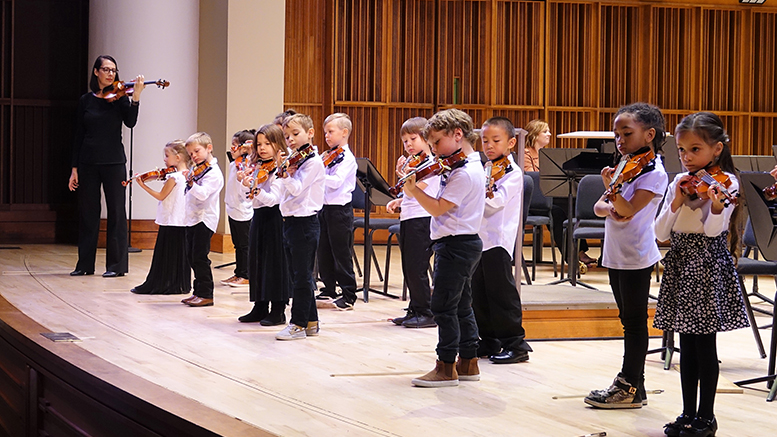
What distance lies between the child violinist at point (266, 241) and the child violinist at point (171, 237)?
3.63 ft

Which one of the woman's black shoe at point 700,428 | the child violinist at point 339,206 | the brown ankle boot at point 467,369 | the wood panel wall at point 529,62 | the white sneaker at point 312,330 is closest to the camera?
the woman's black shoe at point 700,428

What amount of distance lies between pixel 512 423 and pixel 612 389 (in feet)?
1.70

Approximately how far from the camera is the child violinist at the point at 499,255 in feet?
14.3

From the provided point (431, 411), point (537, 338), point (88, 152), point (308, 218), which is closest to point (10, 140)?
point (88, 152)

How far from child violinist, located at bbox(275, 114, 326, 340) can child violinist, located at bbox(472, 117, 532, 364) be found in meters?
0.94

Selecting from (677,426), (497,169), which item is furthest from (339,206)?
(677,426)

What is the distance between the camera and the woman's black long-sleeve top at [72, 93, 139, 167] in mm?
7027

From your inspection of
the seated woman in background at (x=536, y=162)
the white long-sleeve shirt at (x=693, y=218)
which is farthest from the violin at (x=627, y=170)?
the seated woman in background at (x=536, y=162)

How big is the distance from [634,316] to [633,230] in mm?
341

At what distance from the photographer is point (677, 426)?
3.01 m

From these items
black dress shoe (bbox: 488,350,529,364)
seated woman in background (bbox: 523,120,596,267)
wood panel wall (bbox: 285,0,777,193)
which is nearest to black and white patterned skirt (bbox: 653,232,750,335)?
black dress shoe (bbox: 488,350,529,364)

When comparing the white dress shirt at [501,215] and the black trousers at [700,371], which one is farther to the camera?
the white dress shirt at [501,215]

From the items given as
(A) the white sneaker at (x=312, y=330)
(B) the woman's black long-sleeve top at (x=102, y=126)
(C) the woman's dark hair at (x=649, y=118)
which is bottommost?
(A) the white sneaker at (x=312, y=330)

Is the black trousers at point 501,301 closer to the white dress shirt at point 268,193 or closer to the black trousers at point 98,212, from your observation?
the white dress shirt at point 268,193
